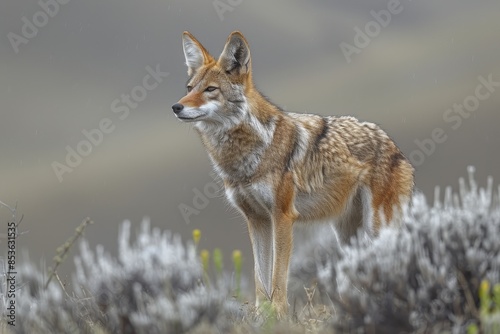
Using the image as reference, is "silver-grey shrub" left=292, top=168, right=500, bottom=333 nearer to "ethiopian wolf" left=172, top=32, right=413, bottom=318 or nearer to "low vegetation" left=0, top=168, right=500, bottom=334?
"low vegetation" left=0, top=168, right=500, bottom=334

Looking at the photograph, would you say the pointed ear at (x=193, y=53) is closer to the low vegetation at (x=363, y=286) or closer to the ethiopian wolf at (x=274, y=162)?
the ethiopian wolf at (x=274, y=162)

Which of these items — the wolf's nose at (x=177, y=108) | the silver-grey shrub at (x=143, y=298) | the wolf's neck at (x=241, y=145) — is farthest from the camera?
the wolf's neck at (x=241, y=145)

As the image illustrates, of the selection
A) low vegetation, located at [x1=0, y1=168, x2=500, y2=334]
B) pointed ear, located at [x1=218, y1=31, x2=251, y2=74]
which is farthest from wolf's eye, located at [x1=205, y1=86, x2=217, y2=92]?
low vegetation, located at [x1=0, y1=168, x2=500, y2=334]

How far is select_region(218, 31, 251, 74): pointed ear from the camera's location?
8.48 metres

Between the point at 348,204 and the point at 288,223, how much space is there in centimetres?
128

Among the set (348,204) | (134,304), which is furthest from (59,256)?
(348,204)

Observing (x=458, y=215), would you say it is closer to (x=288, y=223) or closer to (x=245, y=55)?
(x=288, y=223)

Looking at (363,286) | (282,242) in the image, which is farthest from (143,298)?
(282,242)

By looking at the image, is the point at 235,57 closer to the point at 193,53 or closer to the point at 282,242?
the point at 193,53

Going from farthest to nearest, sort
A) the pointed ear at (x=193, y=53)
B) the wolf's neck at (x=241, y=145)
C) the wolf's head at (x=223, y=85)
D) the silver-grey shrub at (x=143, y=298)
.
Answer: the pointed ear at (x=193, y=53), the wolf's neck at (x=241, y=145), the wolf's head at (x=223, y=85), the silver-grey shrub at (x=143, y=298)

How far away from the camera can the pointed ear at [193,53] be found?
883 centimetres

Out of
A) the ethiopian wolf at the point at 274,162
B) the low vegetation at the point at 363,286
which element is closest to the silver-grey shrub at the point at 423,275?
the low vegetation at the point at 363,286

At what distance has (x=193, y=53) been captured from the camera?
8922 mm

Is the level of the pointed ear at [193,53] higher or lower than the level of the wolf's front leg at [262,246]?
higher
